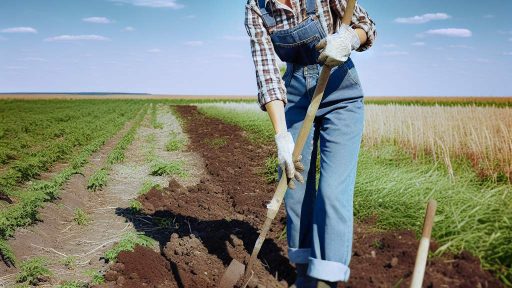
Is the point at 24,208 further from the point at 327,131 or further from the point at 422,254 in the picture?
the point at 422,254

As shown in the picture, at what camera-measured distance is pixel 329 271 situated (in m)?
2.50

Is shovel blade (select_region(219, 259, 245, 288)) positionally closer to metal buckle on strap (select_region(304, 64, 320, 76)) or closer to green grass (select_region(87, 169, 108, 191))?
metal buckle on strap (select_region(304, 64, 320, 76))

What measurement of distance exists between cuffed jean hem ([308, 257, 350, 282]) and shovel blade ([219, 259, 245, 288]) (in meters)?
0.76

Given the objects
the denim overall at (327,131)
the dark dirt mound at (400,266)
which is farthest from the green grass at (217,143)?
the denim overall at (327,131)

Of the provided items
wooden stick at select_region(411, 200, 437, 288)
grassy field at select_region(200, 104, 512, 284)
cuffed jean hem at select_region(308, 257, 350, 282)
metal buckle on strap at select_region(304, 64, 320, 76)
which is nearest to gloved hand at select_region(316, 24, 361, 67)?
metal buckle on strap at select_region(304, 64, 320, 76)

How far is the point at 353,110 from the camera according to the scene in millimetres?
2633

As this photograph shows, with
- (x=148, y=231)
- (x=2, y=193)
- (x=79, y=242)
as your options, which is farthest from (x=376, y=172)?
(x=2, y=193)

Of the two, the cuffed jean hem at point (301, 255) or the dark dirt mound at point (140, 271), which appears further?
the dark dirt mound at point (140, 271)

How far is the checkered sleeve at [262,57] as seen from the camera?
8.91 ft

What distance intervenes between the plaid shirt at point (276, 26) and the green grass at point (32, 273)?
225cm

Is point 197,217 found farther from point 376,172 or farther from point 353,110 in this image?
point 353,110

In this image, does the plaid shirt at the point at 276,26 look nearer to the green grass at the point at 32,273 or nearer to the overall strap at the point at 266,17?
the overall strap at the point at 266,17

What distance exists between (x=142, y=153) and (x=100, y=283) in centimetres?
700

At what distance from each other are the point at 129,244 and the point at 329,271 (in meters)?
2.08
